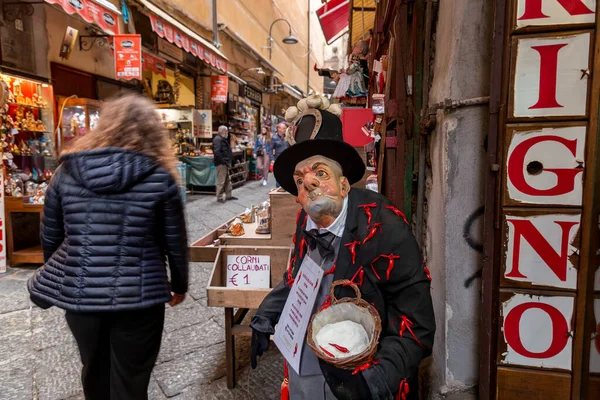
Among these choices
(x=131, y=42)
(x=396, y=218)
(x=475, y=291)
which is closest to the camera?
(x=396, y=218)

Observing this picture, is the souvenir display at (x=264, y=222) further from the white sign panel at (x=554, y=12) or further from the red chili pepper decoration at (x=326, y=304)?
the white sign panel at (x=554, y=12)

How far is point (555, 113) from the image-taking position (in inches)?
59.2

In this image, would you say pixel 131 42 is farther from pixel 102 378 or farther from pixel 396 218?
pixel 396 218

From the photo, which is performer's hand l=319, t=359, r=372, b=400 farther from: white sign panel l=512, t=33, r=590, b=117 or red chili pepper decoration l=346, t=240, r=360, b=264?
white sign panel l=512, t=33, r=590, b=117

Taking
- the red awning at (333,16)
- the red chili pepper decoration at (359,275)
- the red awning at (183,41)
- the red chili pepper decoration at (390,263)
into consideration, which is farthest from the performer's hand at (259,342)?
the red awning at (333,16)

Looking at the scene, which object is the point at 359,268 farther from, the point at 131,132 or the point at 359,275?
the point at 131,132

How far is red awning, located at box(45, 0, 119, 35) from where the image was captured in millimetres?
4870

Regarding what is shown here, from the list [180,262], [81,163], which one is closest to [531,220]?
[180,262]

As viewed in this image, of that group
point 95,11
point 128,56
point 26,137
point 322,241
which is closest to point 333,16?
point 128,56

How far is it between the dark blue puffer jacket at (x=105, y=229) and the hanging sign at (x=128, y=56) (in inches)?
211

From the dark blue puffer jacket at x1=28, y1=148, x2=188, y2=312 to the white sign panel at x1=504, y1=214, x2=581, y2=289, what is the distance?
157cm

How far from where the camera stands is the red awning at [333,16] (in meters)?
7.74

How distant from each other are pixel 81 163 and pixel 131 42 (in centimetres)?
563

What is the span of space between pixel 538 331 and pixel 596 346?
22 cm
